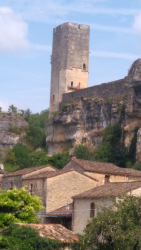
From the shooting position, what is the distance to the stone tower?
195ft

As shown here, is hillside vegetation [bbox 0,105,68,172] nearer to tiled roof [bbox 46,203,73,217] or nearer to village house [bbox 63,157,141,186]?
village house [bbox 63,157,141,186]

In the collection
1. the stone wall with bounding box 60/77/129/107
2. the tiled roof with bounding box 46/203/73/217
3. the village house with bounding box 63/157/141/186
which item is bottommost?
the tiled roof with bounding box 46/203/73/217

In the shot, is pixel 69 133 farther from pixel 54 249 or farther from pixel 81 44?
pixel 54 249

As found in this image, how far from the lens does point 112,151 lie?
48844 millimetres

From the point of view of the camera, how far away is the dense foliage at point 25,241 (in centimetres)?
2188

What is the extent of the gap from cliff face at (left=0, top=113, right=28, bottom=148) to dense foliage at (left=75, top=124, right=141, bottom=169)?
16.3m

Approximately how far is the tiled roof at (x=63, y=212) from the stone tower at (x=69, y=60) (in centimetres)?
2728

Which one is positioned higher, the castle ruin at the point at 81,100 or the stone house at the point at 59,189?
the castle ruin at the point at 81,100

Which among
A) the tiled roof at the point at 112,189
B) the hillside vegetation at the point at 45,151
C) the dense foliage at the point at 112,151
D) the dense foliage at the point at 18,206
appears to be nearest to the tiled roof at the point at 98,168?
the tiled roof at the point at 112,189

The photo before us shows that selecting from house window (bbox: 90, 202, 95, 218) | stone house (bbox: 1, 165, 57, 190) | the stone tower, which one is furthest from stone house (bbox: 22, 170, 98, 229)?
the stone tower

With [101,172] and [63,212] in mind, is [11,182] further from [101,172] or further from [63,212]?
[63,212]

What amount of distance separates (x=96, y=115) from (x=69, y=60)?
8706 millimetres

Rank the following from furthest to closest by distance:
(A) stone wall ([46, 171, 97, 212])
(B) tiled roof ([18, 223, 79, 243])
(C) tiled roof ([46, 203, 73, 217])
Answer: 1. (A) stone wall ([46, 171, 97, 212])
2. (C) tiled roof ([46, 203, 73, 217])
3. (B) tiled roof ([18, 223, 79, 243])

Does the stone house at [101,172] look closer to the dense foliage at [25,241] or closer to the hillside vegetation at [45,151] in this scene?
the hillside vegetation at [45,151]
